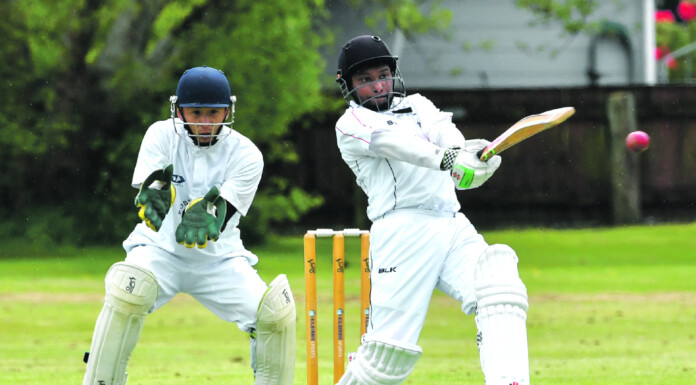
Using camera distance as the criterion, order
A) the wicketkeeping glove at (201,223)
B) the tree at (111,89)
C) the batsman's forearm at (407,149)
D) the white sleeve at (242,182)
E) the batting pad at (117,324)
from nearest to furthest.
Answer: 1. the batsman's forearm at (407,149)
2. the wicketkeeping glove at (201,223)
3. the batting pad at (117,324)
4. the white sleeve at (242,182)
5. the tree at (111,89)

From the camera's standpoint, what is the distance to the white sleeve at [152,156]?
4195mm

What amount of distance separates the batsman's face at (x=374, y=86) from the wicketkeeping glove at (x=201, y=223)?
647 millimetres

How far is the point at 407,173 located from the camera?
→ 398cm

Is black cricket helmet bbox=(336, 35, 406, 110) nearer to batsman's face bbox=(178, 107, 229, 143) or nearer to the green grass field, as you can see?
batsman's face bbox=(178, 107, 229, 143)

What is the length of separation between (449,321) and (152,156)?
15.8ft

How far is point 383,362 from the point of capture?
12.7 ft

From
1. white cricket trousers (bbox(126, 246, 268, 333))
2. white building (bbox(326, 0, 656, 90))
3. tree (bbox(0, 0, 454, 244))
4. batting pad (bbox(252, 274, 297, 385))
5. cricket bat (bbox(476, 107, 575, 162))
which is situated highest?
white building (bbox(326, 0, 656, 90))

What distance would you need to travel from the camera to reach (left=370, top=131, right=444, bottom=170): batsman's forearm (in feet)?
12.3

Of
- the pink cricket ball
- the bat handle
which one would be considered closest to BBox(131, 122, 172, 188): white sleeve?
the bat handle

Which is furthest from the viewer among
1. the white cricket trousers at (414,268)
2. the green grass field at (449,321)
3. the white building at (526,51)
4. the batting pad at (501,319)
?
the white building at (526,51)

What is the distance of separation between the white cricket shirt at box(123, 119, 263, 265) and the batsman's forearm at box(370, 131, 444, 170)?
68 cm

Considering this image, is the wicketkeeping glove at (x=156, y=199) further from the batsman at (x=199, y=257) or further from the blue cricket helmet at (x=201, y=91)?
the blue cricket helmet at (x=201, y=91)

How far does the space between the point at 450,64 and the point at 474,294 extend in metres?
14.2

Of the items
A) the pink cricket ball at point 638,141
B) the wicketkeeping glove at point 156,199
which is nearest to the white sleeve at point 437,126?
the wicketkeeping glove at point 156,199
